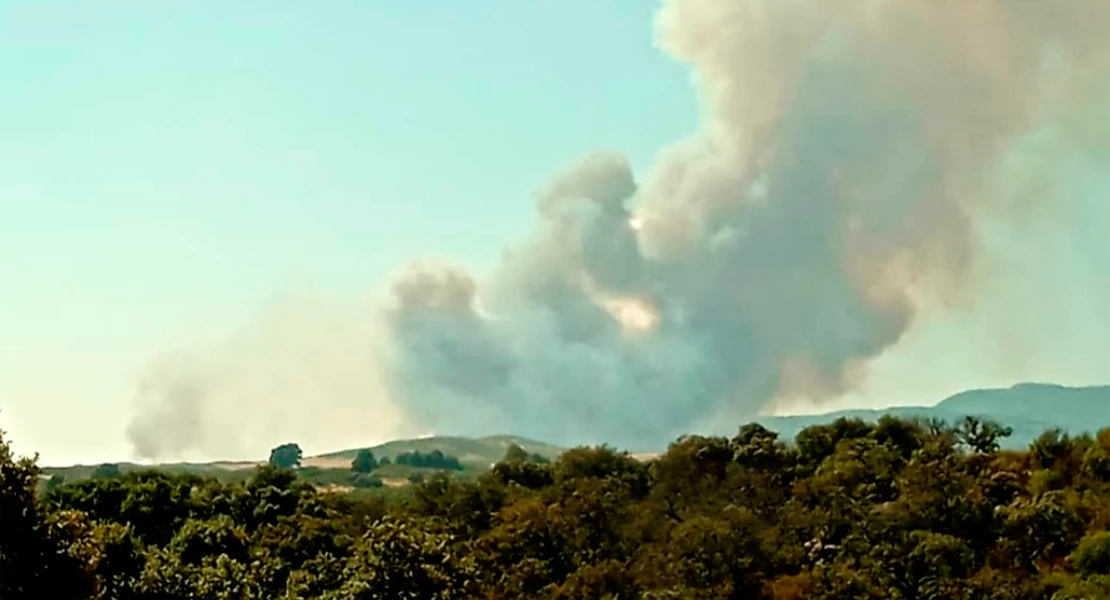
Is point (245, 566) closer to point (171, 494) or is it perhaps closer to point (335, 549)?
point (335, 549)

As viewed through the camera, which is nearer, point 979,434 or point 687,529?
point 687,529

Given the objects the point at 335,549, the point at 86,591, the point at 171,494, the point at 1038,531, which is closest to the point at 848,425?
the point at 1038,531

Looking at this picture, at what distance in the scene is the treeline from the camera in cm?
6356

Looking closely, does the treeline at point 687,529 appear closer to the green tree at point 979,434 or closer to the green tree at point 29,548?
the green tree at point 979,434

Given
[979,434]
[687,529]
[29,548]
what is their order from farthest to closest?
[979,434] → [687,529] → [29,548]

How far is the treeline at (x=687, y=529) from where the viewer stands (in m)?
63.6

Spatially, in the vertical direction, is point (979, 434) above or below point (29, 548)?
above

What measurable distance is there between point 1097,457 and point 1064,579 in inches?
871

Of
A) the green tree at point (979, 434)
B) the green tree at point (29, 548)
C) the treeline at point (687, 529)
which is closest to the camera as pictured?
the green tree at point (29, 548)

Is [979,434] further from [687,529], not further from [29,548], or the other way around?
[29,548]

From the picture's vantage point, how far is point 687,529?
2982 inches

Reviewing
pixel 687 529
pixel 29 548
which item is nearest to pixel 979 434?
pixel 687 529

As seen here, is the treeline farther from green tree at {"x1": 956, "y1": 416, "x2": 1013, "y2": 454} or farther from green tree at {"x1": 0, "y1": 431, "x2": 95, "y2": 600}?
green tree at {"x1": 0, "y1": 431, "x2": 95, "y2": 600}

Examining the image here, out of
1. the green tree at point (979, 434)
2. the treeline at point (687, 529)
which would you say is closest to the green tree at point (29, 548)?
the treeline at point (687, 529)
